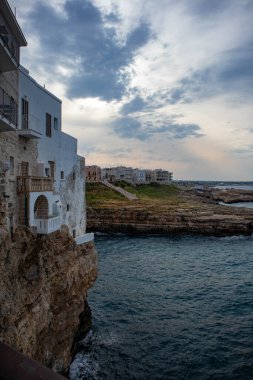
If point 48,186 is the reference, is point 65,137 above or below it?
above

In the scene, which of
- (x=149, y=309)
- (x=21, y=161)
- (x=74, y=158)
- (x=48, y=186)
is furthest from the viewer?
(x=149, y=309)

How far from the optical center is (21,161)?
16.4 meters

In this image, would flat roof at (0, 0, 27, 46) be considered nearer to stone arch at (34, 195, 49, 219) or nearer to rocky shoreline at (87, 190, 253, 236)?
stone arch at (34, 195, 49, 219)

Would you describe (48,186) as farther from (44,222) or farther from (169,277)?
(169,277)

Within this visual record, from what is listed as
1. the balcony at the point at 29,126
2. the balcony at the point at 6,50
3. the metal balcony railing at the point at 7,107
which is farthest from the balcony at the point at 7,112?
the balcony at the point at 29,126

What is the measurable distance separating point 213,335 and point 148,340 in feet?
14.2

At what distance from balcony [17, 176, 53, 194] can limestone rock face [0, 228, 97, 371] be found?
6.18 ft

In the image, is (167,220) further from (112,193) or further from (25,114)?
(25,114)

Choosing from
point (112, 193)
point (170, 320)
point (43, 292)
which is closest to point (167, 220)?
point (112, 193)

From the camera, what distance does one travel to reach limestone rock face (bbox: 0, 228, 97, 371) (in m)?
13.0

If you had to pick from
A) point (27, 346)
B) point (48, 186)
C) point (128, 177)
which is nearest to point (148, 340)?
point (27, 346)

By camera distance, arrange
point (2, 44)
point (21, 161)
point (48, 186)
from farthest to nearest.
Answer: point (48, 186)
point (21, 161)
point (2, 44)

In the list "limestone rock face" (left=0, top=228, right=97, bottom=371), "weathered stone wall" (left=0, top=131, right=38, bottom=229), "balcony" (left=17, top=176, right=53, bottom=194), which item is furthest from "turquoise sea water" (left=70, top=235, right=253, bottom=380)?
"balcony" (left=17, top=176, right=53, bottom=194)

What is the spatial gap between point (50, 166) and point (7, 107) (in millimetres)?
7109
